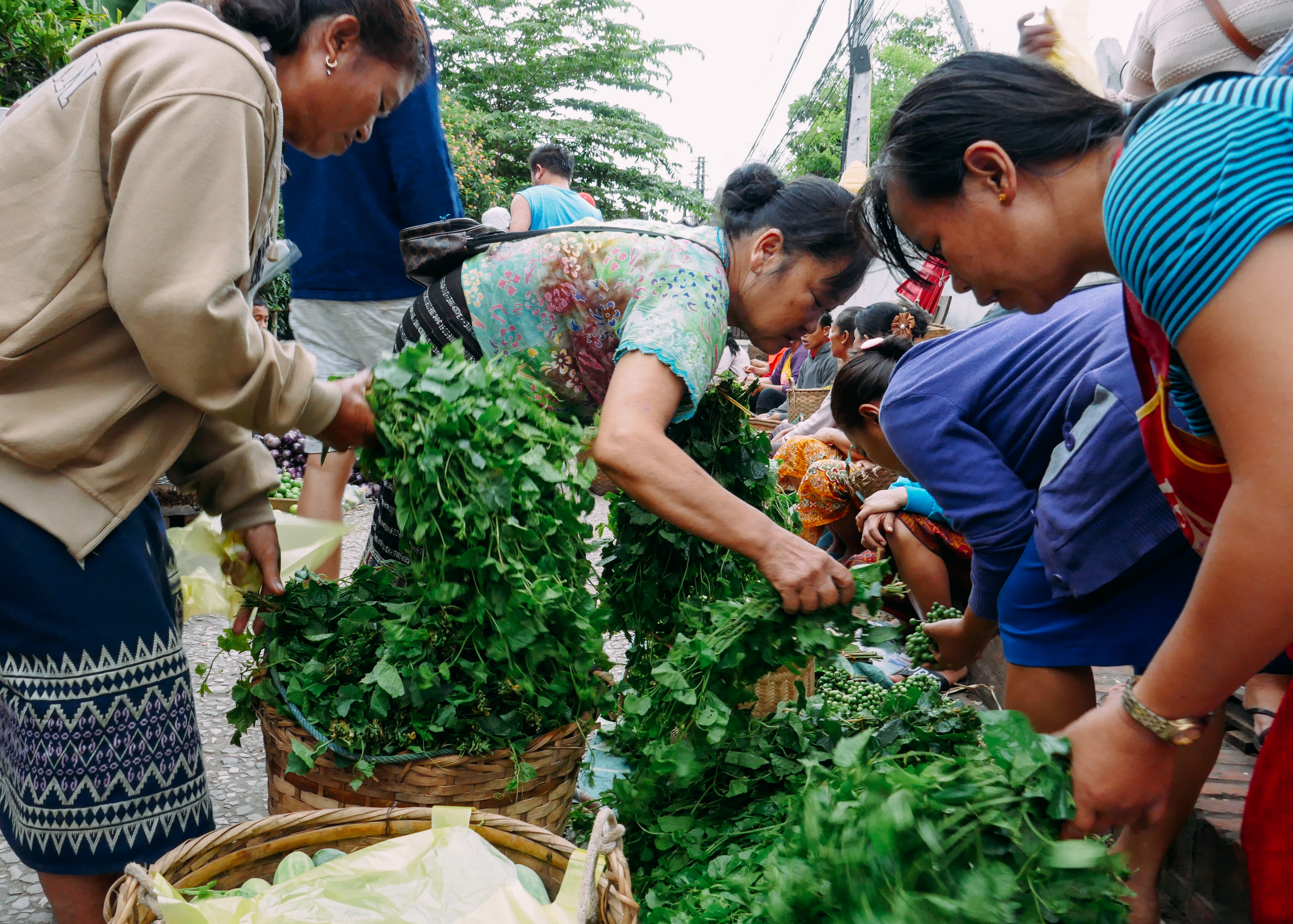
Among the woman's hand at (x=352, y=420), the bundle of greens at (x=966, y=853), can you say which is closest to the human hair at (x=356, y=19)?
the woman's hand at (x=352, y=420)

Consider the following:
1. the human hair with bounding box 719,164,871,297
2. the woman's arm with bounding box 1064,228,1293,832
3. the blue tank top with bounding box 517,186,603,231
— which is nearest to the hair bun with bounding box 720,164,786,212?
the human hair with bounding box 719,164,871,297

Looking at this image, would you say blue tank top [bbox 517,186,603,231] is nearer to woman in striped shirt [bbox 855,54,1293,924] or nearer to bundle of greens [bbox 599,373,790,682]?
bundle of greens [bbox 599,373,790,682]

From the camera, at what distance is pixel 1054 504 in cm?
180

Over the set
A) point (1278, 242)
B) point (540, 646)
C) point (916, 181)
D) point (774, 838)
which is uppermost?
point (1278, 242)

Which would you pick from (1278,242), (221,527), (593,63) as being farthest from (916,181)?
(593,63)

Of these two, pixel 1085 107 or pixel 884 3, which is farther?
pixel 884 3

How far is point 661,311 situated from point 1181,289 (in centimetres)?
100

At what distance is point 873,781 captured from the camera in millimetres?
1122

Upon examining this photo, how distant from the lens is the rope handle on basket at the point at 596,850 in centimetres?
121

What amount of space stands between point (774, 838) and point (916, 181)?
1.12m

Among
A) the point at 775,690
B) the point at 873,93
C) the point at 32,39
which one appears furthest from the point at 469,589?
the point at 873,93

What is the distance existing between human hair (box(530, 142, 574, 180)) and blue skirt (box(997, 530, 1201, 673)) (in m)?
4.74

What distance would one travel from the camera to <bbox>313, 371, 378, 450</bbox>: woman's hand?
1584mm

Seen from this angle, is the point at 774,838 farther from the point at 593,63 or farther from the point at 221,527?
the point at 593,63
